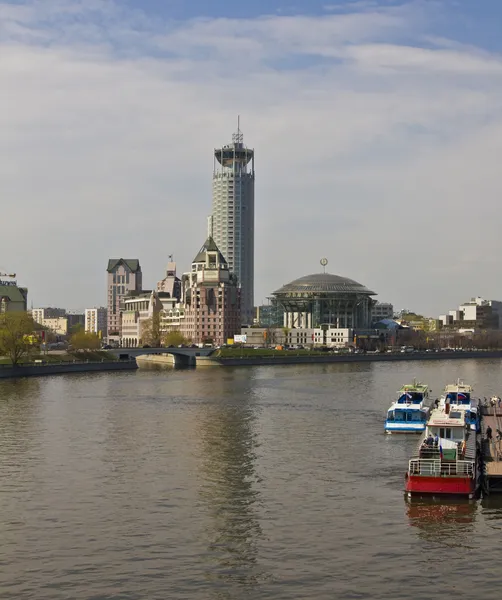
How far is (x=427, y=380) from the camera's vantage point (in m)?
140

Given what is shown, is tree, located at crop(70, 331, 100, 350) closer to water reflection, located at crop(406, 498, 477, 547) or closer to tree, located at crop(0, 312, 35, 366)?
tree, located at crop(0, 312, 35, 366)

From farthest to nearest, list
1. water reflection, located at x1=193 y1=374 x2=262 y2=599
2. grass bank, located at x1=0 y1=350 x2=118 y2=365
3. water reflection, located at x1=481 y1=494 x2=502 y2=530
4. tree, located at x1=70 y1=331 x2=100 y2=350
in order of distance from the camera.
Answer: tree, located at x1=70 y1=331 x2=100 y2=350 < grass bank, located at x1=0 y1=350 x2=118 y2=365 < water reflection, located at x1=481 y1=494 x2=502 y2=530 < water reflection, located at x1=193 y1=374 x2=262 y2=599

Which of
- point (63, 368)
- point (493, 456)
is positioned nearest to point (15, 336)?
point (63, 368)

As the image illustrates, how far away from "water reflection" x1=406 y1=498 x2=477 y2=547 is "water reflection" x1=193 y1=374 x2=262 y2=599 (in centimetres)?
712

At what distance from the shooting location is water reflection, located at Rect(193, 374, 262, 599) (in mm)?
34125

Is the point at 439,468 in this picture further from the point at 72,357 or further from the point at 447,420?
the point at 72,357

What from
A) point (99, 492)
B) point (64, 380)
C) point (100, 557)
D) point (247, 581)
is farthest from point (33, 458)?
point (64, 380)

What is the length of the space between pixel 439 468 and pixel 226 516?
36.6 ft

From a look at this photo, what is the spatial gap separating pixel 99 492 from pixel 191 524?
851 centimetres

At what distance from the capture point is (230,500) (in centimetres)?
4600

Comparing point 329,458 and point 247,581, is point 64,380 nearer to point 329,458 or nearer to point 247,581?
point 329,458

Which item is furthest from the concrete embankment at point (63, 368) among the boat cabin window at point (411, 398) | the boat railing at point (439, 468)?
the boat railing at point (439, 468)

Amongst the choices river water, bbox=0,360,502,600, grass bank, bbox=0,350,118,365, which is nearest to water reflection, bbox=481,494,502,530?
river water, bbox=0,360,502,600

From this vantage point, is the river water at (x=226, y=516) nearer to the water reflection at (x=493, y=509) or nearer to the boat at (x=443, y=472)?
the water reflection at (x=493, y=509)
